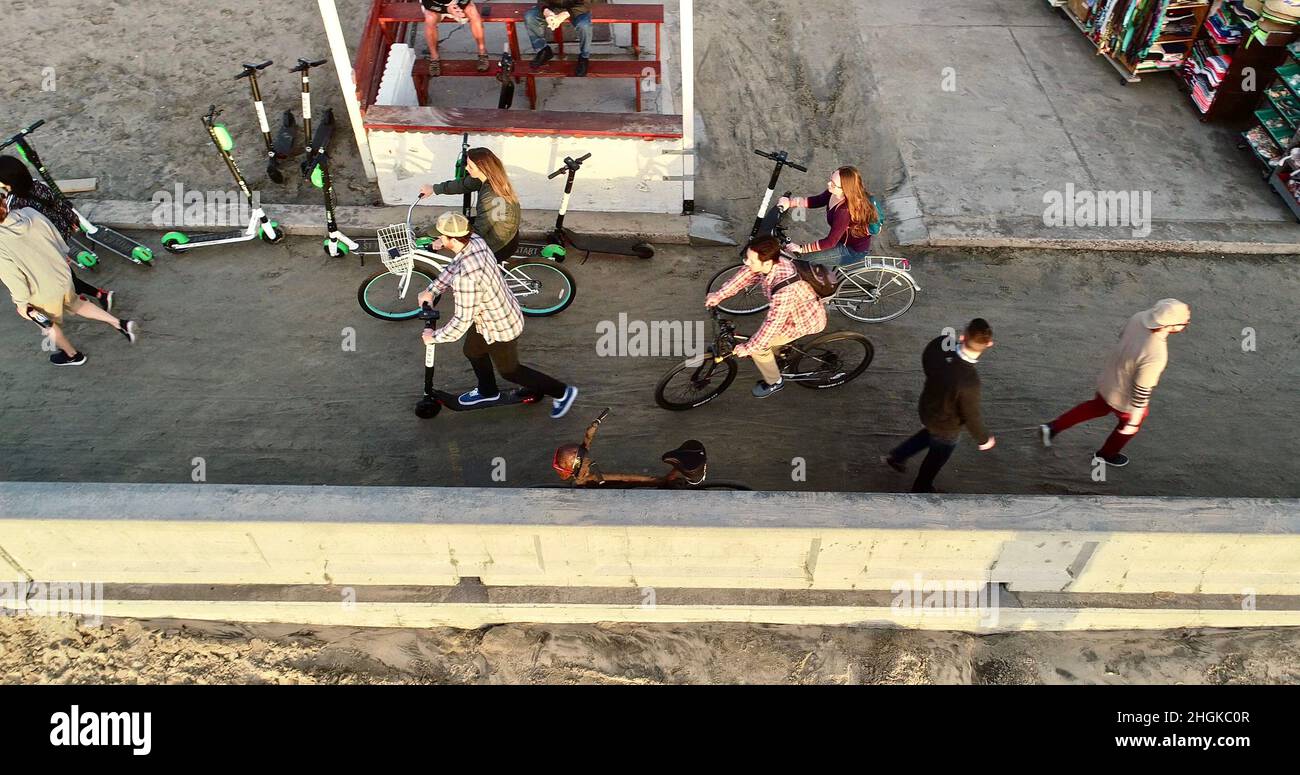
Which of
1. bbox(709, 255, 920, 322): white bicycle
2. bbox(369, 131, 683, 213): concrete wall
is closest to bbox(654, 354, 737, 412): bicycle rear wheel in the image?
bbox(709, 255, 920, 322): white bicycle

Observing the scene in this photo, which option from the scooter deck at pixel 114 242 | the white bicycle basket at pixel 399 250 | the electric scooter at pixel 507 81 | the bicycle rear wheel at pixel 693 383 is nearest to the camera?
the bicycle rear wheel at pixel 693 383

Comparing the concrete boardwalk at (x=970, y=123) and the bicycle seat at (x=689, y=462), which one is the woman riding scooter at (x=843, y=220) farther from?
the bicycle seat at (x=689, y=462)

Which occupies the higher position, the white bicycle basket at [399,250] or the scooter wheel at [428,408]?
the white bicycle basket at [399,250]

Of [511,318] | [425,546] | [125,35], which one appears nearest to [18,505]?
[425,546]

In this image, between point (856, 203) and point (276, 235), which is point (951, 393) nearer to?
point (856, 203)

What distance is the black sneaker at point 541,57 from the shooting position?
343 inches

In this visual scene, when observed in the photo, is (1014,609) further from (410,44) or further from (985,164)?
(410,44)

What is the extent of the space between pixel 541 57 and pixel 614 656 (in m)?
5.84

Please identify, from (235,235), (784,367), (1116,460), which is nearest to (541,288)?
(784,367)

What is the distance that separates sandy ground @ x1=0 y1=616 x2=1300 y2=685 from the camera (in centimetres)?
586

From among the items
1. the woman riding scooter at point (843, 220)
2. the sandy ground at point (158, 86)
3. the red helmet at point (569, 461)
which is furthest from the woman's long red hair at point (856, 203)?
the sandy ground at point (158, 86)

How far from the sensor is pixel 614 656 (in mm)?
5922

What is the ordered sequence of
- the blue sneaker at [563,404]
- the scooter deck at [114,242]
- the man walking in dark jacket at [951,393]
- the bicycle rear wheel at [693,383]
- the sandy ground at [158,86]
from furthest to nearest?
the sandy ground at [158,86]
the scooter deck at [114,242]
the blue sneaker at [563,404]
the bicycle rear wheel at [693,383]
the man walking in dark jacket at [951,393]
